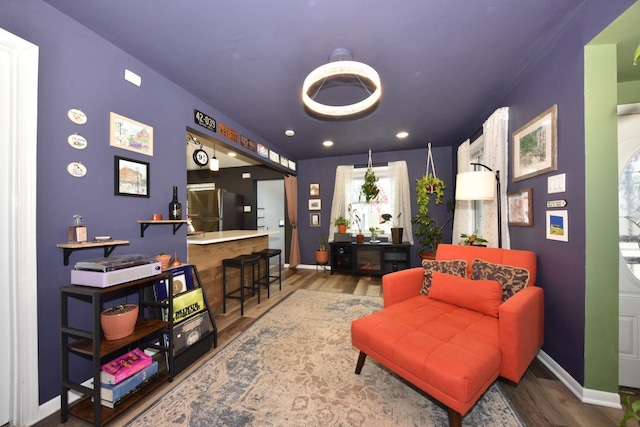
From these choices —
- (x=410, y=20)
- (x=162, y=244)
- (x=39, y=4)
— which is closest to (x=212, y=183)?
(x=162, y=244)

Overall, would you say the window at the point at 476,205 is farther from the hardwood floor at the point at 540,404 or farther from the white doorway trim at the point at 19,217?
the white doorway trim at the point at 19,217

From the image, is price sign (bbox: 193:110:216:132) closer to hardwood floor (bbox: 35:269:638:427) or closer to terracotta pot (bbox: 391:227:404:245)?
hardwood floor (bbox: 35:269:638:427)

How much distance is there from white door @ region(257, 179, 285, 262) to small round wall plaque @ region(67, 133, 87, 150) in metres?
4.54

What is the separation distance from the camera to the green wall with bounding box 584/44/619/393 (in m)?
1.48

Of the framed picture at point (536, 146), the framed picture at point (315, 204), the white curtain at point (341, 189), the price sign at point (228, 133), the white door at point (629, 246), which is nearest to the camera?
the white door at point (629, 246)

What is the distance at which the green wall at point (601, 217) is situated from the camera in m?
1.48

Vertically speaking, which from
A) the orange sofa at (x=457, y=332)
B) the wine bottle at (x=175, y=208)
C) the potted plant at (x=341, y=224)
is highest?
the wine bottle at (x=175, y=208)

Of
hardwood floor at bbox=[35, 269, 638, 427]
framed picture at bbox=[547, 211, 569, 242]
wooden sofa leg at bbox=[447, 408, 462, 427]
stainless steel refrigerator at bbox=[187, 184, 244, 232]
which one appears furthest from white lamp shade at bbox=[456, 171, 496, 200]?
stainless steel refrigerator at bbox=[187, 184, 244, 232]

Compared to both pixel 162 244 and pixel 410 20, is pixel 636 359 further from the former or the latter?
pixel 162 244

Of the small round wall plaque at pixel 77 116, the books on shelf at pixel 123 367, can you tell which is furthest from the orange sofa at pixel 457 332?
the small round wall plaque at pixel 77 116

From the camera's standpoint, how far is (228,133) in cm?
312

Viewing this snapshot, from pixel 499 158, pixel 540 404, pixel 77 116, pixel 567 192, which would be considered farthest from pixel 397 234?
pixel 77 116

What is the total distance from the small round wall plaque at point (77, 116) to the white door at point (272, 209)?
4540 mm

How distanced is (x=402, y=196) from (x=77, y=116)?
187 inches
